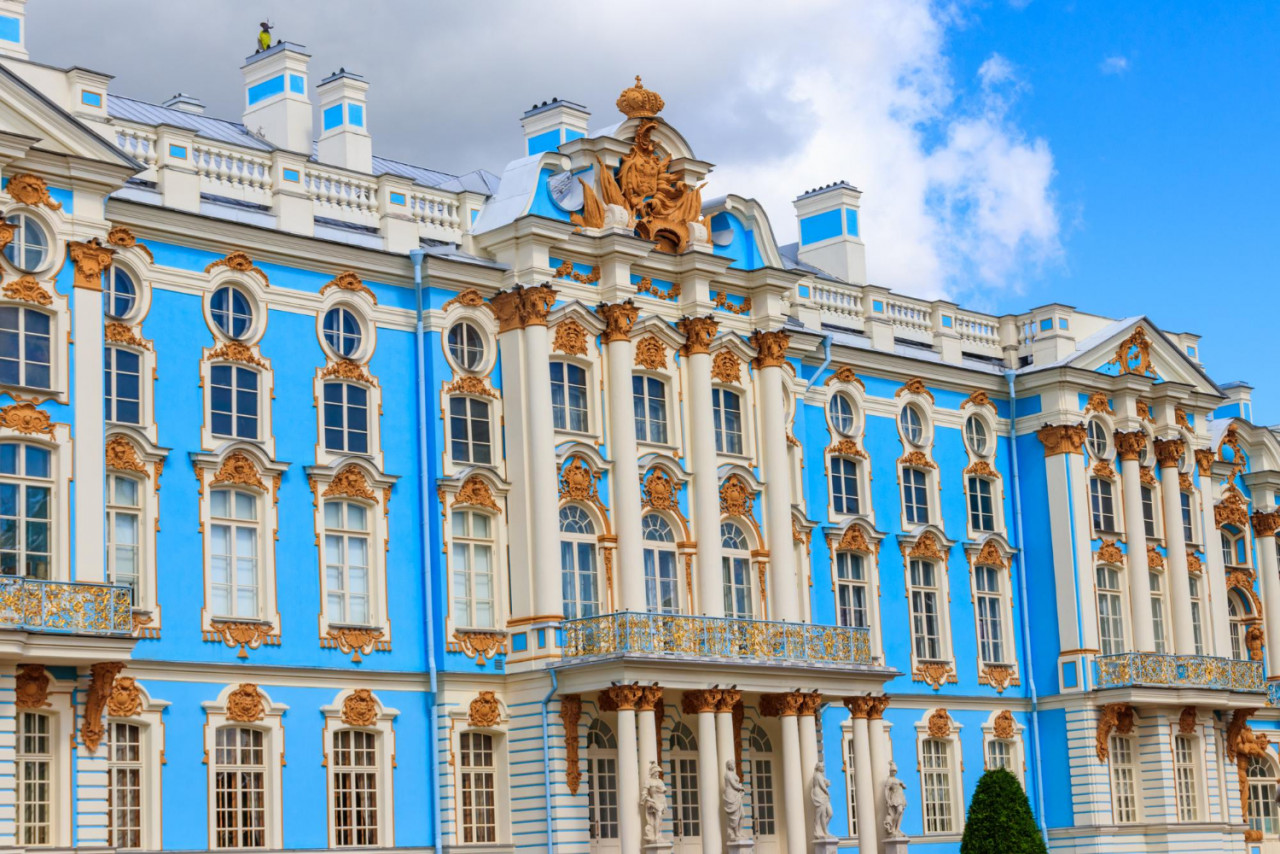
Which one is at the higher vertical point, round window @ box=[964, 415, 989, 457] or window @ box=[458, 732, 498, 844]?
round window @ box=[964, 415, 989, 457]

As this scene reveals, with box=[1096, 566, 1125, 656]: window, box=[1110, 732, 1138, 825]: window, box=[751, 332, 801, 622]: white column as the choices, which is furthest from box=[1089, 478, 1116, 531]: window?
box=[751, 332, 801, 622]: white column

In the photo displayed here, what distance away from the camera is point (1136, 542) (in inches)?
1774

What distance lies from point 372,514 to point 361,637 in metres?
1.99

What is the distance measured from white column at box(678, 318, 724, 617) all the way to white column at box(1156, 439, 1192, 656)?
1331 centimetres

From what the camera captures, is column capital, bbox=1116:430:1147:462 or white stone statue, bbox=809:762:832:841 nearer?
white stone statue, bbox=809:762:832:841

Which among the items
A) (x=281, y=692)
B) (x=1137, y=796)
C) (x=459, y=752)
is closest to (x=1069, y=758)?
(x=1137, y=796)

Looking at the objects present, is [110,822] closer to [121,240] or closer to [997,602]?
[121,240]

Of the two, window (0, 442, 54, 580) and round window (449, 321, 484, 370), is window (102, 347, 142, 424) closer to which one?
window (0, 442, 54, 580)

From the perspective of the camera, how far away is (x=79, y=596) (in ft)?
91.5

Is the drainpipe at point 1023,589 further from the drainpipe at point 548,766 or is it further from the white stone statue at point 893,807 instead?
the drainpipe at point 548,766

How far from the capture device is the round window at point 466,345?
115 ft

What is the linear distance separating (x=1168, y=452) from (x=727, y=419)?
12545 mm

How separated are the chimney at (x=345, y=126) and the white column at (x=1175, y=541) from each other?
19.1 metres

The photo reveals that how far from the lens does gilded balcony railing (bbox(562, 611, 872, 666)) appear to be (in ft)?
112
